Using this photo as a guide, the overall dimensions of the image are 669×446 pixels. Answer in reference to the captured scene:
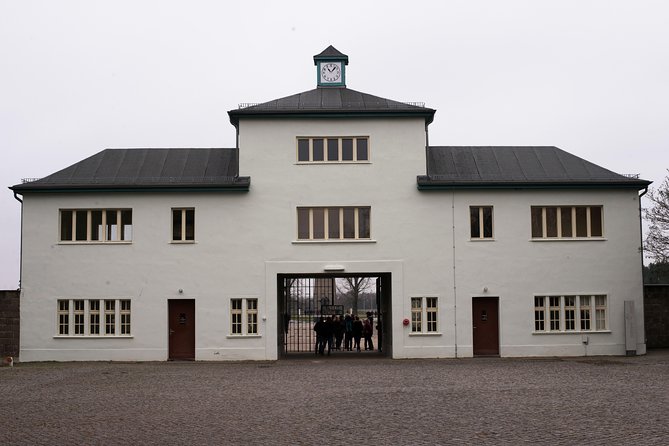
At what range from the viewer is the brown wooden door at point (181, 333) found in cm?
2872

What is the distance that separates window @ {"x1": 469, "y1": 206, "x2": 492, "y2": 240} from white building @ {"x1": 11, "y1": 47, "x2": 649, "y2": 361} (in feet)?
0.27

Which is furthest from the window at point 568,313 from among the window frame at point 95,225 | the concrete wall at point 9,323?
the concrete wall at point 9,323

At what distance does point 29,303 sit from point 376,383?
14896 millimetres

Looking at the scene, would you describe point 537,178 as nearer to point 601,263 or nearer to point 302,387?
point 601,263

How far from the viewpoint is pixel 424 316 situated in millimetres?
28750

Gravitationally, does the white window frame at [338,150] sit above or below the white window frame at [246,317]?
above

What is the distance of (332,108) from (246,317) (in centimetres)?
825

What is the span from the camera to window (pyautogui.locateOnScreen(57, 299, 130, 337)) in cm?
2864

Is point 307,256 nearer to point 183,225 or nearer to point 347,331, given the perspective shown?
point 183,225

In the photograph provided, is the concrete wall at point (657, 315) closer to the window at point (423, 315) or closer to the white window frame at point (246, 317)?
the window at point (423, 315)

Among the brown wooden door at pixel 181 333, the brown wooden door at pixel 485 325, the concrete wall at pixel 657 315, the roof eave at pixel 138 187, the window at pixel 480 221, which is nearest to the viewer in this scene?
the brown wooden door at pixel 181 333

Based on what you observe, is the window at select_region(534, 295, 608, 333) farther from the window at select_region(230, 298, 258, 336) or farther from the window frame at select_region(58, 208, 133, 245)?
the window frame at select_region(58, 208, 133, 245)

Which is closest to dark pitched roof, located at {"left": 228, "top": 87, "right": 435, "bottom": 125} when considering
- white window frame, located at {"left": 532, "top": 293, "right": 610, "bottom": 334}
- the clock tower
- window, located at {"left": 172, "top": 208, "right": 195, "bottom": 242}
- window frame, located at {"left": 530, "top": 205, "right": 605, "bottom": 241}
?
the clock tower

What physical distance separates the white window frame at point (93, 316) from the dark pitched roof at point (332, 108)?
807 centimetres
